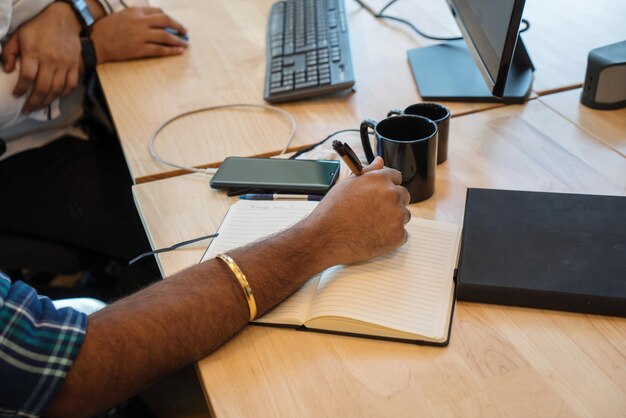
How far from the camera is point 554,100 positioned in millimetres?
1117

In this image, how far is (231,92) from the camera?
1.30m

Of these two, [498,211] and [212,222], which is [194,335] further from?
[498,211]

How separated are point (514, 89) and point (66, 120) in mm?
1052

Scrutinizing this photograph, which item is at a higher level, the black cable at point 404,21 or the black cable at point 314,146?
the black cable at point 404,21

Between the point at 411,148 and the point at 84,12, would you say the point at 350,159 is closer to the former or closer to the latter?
the point at 411,148

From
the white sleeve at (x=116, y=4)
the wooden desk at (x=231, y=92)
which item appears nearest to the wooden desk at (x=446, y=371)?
the wooden desk at (x=231, y=92)

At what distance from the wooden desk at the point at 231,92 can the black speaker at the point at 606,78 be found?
182 mm

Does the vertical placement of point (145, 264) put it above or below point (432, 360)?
below

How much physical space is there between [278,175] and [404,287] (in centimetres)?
32

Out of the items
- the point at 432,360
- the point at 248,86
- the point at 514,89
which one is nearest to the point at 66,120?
the point at 248,86

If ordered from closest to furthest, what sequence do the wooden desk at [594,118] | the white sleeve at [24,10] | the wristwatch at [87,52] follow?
1. the wooden desk at [594,118]
2. the white sleeve at [24,10]
3. the wristwatch at [87,52]

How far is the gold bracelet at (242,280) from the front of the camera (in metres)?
0.73

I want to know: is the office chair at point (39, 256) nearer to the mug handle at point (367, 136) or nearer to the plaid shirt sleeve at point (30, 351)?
the plaid shirt sleeve at point (30, 351)

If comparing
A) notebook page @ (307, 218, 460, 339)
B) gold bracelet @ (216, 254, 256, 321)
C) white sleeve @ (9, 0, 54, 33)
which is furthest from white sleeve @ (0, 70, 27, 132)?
notebook page @ (307, 218, 460, 339)
